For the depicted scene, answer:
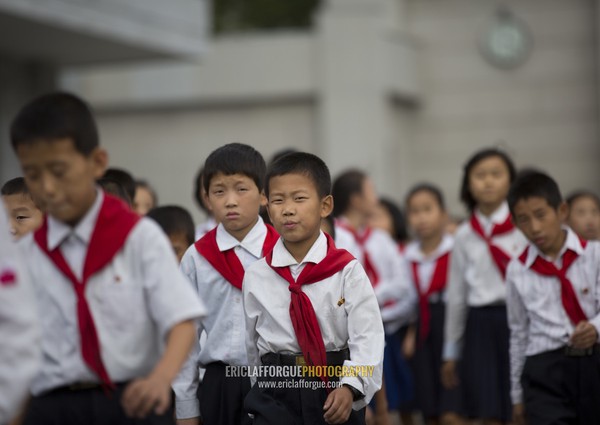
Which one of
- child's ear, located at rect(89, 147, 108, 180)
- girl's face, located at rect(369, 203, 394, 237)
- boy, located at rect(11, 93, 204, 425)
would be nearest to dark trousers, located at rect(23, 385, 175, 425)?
boy, located at rect(11, 93, 204, 425)

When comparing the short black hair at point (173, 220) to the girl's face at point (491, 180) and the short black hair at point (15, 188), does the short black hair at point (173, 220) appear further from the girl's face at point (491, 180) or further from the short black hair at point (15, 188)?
the girl's face at point (491, 180)

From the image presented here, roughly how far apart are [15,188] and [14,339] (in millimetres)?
2182

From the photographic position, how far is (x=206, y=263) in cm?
527

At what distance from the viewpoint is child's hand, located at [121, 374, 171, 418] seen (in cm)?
337

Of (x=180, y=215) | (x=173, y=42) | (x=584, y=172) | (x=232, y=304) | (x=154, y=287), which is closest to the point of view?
(x=154, y=287)

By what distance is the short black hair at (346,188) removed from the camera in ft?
29.1

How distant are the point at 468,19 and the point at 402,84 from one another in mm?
1860

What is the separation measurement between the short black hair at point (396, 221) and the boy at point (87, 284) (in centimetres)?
739

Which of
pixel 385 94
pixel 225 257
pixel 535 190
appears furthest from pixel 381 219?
pixel 385 94

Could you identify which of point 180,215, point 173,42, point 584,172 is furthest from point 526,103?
point 180,215

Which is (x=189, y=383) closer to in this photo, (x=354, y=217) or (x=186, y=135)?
(x=354, y=217)

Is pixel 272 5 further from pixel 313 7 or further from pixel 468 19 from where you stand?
pixel 468 19

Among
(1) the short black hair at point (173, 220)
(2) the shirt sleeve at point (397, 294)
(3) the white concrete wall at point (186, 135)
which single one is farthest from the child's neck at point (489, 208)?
(3) the white concrete wall at point (186, 135)

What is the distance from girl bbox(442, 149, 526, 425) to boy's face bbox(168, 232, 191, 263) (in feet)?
7.42
